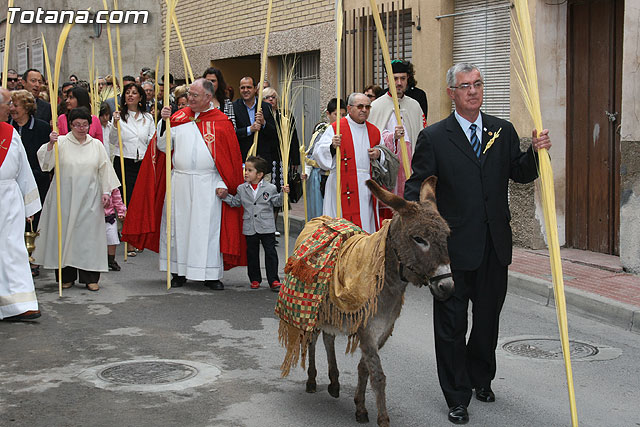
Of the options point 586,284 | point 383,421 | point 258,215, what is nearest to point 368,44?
point 258,215

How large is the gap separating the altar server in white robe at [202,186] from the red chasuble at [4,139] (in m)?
2.01

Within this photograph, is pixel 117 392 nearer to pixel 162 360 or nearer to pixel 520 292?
pixel 162 360

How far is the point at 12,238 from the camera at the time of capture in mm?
8297

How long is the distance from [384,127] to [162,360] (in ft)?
14.4

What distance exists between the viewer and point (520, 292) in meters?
9.70

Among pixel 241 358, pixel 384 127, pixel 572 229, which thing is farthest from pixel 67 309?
pixel 572 229

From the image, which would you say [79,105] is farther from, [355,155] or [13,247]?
[355,155]

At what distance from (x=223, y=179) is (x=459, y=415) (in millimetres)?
5171

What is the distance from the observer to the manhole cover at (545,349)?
282 inches

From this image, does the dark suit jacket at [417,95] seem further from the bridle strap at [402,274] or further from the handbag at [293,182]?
the bridle strap at [402,274]

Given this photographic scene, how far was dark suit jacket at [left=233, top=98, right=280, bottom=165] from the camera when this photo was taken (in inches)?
471

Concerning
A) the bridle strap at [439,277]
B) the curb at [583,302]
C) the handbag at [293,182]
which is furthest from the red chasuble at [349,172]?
the bridle strap at [439,277]

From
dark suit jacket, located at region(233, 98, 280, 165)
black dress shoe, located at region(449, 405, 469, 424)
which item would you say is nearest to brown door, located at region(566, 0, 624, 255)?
dark suit jacket, located at region(233, 98, 280, 165)

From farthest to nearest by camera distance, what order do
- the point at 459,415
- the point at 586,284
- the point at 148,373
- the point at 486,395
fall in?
the point at 586,284, the point at 148,373, the point at 486,395, the point at 459,415
